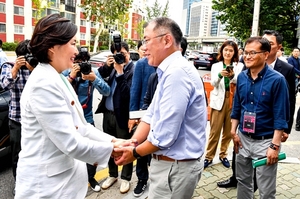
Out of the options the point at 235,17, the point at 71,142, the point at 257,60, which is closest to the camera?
the point at 71,142

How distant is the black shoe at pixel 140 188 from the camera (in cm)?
304

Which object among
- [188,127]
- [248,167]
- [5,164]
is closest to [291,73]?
[248,167]

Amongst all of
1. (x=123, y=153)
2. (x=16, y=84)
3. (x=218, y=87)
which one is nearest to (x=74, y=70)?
(x=16, y=84)

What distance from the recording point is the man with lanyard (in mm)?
2271

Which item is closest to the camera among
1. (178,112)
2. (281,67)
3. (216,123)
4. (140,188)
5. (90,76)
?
(178,112)

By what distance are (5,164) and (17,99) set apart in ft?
4.29

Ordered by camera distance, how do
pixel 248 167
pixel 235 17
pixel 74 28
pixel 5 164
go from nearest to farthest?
pixel 74 28
pixel 248 167
pixel 5 164
pixel 235 17

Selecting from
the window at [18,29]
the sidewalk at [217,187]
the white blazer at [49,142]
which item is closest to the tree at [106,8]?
the window at [18,29]

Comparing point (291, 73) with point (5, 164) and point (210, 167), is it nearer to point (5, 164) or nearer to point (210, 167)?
point (210, 167)

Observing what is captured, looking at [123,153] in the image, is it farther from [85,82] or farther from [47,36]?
[85,82]

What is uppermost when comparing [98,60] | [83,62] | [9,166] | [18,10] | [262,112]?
[18,10]

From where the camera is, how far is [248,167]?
258cm

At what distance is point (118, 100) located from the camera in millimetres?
3131

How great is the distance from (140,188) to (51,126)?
1.92 meters
